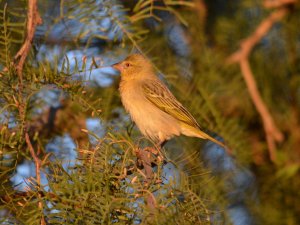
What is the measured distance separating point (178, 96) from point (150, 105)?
1118mm

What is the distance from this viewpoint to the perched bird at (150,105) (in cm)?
423

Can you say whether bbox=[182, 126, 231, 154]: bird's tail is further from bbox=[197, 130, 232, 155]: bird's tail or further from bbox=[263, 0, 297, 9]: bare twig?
bbox=[263, 0, 297, 9]: bare twig

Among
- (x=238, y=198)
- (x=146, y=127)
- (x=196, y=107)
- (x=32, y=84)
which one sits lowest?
(x=146, y=127)

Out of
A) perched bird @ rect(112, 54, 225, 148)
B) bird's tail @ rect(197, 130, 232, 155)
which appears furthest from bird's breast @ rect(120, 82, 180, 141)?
bird's tail @ rect(197, 130, 232, 155)

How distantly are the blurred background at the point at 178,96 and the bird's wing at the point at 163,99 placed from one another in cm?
52

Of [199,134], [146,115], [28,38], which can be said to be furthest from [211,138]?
[28,38]

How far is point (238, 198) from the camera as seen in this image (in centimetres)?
332

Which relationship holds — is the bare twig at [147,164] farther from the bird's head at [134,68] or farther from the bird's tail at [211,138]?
the bird's head at [134,68]

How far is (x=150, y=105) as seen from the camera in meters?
4.68

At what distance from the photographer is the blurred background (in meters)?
2.63

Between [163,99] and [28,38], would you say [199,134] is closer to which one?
[163,99]

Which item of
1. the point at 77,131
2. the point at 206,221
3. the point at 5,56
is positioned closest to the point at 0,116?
the point at 5,56

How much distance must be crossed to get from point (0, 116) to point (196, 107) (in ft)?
3.57

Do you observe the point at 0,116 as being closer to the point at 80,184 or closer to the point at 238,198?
the point at 80,184
